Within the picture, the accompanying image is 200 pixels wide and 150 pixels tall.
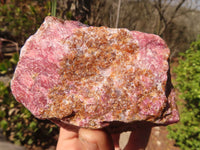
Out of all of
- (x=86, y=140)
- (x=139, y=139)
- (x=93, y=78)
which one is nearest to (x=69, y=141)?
(x=86, y=140)

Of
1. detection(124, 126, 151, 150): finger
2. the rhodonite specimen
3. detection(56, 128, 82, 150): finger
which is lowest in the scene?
detection(124, 126, 151, 150): finger

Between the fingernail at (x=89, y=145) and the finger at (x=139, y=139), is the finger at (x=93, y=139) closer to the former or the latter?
the fingernail at (x=89, y=145)

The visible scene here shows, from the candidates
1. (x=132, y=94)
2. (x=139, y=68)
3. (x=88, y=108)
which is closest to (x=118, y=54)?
(x=139, y=68)

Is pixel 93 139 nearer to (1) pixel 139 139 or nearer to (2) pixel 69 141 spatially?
(2) pixel 69 141

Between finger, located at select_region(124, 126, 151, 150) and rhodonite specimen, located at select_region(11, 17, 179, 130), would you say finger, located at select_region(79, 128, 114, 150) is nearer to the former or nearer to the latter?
rhodonite specimen, located at select_region(11, 17, 179, 130)

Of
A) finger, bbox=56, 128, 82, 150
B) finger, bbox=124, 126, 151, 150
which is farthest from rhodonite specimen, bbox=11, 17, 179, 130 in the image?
finger, bbox=124, 126, 151, 150

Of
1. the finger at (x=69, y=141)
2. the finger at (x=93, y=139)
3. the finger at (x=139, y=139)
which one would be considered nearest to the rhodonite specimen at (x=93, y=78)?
the finger at (x=93, y=139)
